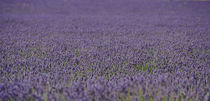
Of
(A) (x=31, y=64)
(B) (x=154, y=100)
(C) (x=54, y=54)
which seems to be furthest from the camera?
(C) (x=54, y=54)

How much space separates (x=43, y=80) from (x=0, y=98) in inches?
17.5

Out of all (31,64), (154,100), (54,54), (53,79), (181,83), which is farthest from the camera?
(54,54)

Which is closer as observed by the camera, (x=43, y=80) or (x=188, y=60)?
(x=43, y=80)

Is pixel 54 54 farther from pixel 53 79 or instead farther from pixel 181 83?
pixel 181 83

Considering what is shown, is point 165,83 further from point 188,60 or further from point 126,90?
point 188,60

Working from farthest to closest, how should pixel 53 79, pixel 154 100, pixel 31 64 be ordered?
pixel 31 64 → pixel 53 79 → pixel 154 100

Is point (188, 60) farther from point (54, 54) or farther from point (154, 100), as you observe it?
point (54, 54)

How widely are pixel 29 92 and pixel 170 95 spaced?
1.33m

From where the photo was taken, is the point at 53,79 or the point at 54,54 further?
the point at 54,54

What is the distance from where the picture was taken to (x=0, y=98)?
1763mm

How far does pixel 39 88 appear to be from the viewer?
1815mm

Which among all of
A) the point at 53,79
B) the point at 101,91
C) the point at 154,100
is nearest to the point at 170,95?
the point at 154,100

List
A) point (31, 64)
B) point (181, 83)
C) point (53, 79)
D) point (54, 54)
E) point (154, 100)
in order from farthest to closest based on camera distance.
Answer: point (54, 54), point (31, 64), point (53, 79), point (181, 83), point (154, 100)

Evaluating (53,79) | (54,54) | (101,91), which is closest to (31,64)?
(54,54)
